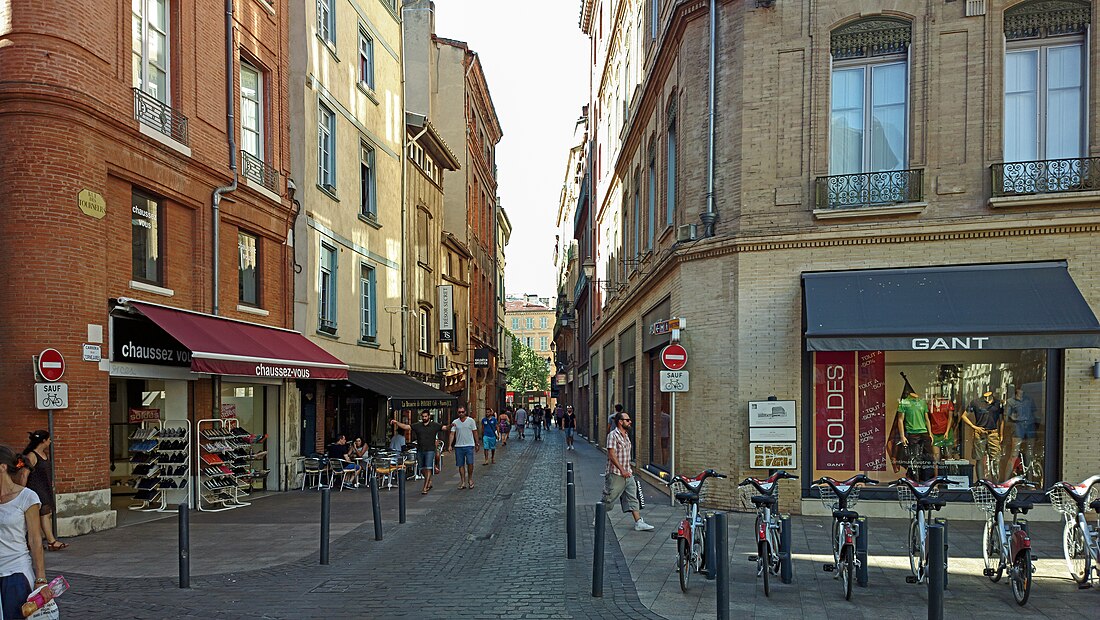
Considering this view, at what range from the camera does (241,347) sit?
1443 cm

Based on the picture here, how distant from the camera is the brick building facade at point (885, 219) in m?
12.3

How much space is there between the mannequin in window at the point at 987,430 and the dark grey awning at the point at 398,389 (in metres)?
12.6

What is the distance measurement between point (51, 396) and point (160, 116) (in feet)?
17.0

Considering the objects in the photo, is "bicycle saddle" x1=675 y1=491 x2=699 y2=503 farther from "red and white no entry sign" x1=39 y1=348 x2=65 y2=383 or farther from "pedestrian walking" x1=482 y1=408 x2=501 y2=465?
"pedestrian walking" x1=482 y1=408 x2=501 y2=465

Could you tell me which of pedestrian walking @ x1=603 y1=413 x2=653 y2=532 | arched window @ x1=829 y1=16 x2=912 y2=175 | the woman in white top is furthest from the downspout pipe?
arched window @ x1=829 y1=16 x2=912 y2=175

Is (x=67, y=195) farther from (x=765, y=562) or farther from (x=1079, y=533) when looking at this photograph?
(x=1079, y=533)

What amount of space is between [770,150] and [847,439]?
486cm

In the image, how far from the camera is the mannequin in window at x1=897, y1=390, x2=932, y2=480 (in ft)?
43.0

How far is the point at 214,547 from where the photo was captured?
10812 millimetres

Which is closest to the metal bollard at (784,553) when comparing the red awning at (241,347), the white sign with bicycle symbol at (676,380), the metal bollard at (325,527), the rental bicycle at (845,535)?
the rental bicycle at (845,535)

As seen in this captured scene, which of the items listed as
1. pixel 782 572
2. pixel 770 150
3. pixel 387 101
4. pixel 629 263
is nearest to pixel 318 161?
pixel 387 101

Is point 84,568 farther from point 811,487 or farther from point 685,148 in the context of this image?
point 685,148

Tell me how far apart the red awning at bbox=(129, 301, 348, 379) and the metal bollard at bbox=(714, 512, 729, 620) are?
9.19 metres

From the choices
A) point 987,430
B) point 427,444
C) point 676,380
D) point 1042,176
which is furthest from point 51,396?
point 1042,176
